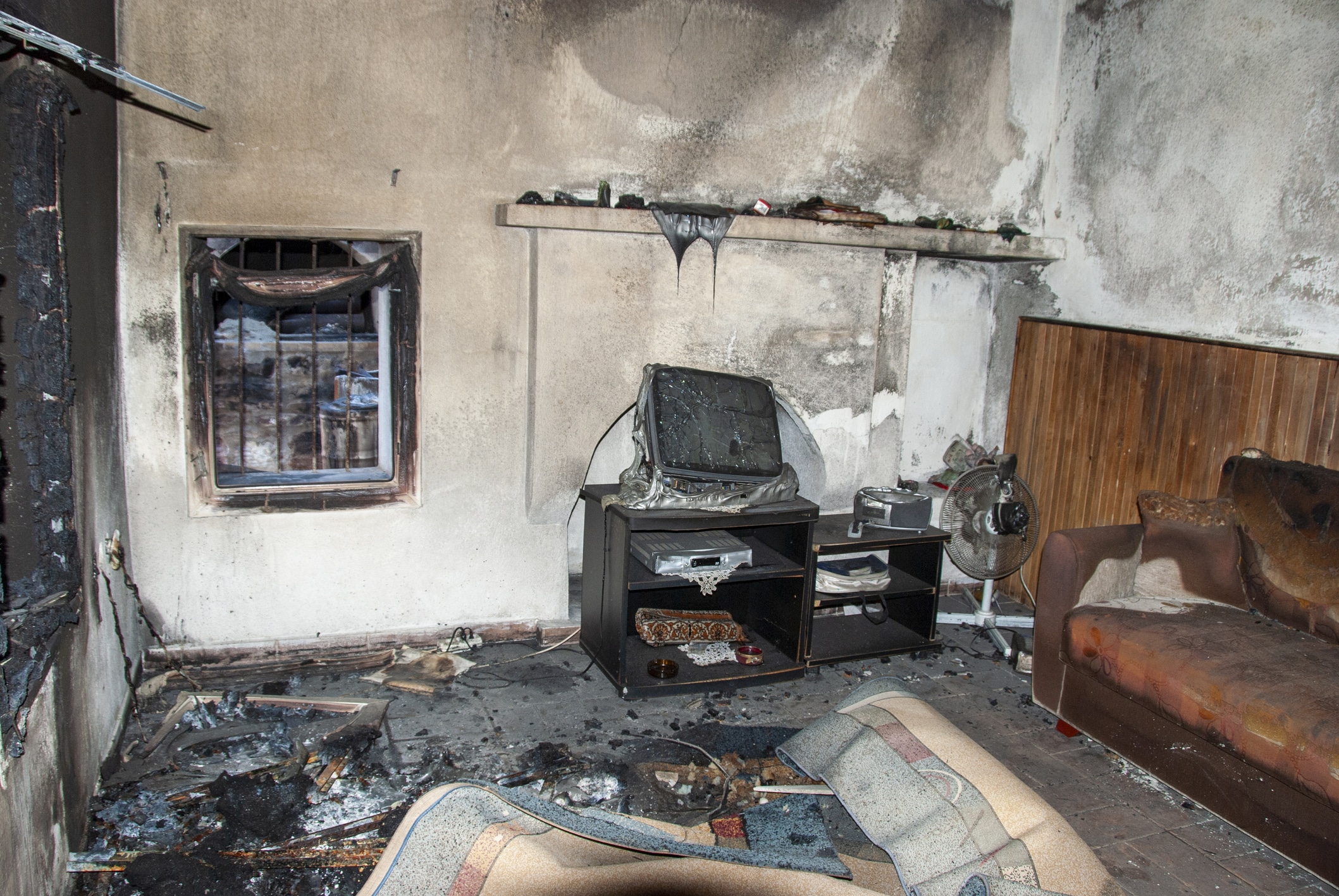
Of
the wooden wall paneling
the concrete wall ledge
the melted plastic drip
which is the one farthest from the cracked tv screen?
the wooden wall paneling

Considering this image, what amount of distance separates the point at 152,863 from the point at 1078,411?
18.8ft

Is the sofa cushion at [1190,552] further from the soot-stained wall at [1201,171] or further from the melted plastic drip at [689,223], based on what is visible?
the melted plastic drip at [689,223]

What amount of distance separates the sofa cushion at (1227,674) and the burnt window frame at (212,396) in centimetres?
375

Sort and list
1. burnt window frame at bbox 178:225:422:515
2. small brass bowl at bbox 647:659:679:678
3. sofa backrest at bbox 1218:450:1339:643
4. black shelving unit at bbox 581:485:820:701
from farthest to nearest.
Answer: small brass bowl at bbox 647:659:679:678, black shelving unit at bbox 581:485:820:701, burnt window frame at bbox 178:225:422:515, sofa backrest at bbox 1218:450:1339:643

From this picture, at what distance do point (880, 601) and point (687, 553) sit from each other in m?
1.55

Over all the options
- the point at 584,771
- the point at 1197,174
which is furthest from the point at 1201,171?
the point at 584,771

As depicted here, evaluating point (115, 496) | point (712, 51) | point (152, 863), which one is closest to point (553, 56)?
point (712, 51)

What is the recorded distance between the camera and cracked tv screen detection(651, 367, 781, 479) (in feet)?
16.7

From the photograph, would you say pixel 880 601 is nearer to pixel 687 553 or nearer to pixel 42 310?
pixel 687 553

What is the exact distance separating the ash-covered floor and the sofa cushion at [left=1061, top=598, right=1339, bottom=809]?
0.46 m

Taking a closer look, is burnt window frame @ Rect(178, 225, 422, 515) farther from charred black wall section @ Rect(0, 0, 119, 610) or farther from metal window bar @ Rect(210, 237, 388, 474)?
charred black wall section @ Rect(0, 0, 119, 610)

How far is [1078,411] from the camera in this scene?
20.5ft

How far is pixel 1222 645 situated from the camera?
4.29 metres

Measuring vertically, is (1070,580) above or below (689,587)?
above
